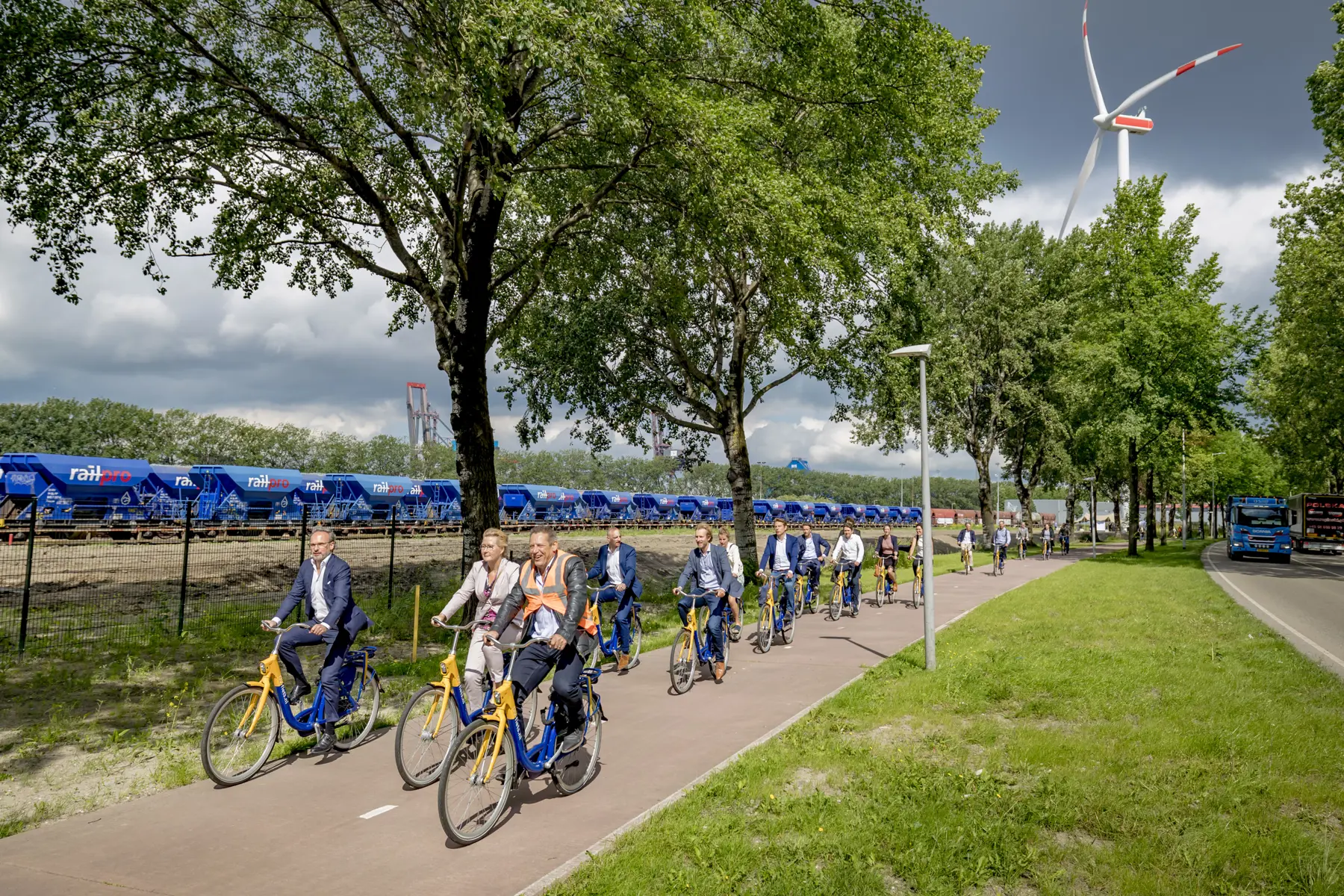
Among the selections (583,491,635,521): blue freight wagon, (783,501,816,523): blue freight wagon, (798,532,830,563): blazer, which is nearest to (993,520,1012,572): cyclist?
(798,532,830,563): blazer

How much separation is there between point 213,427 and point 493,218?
279 feet

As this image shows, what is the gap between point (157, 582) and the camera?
1847 cm

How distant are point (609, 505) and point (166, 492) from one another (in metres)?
33.6

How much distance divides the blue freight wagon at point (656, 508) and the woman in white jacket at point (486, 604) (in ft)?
201

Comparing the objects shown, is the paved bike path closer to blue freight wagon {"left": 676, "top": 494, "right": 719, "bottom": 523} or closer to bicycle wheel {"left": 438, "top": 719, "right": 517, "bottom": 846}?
bicycle wheel {"left": 438, "top": 719, "right": 517, "bottom": 846}

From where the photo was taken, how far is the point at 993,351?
127ft

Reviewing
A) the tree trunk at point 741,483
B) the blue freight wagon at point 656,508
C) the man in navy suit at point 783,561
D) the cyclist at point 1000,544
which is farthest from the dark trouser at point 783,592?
the blue freight wagon at point 656,508

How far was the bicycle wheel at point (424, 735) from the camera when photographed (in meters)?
5.92

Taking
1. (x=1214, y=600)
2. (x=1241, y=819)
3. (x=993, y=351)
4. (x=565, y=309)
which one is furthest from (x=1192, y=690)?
(x=993, y=351)

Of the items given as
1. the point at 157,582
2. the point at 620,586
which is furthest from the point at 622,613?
the point at 157,582

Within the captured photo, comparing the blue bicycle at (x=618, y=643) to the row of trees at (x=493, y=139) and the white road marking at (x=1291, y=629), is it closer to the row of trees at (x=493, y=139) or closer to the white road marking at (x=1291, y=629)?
the row of trees at (x=493, y=139)

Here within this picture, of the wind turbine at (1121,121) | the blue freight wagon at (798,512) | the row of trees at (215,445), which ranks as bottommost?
the blue freight wagon at (798,512)

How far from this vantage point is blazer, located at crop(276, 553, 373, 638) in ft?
21.9

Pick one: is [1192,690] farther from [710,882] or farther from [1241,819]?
[710,882]
